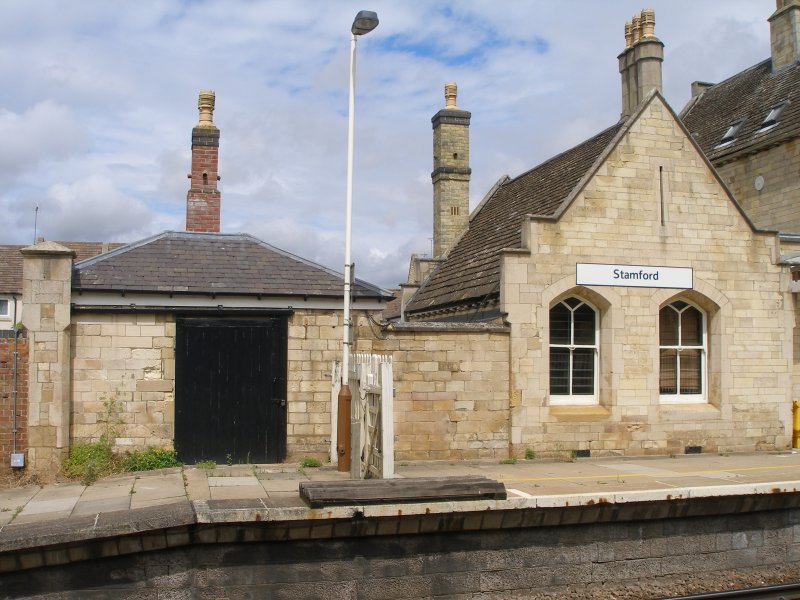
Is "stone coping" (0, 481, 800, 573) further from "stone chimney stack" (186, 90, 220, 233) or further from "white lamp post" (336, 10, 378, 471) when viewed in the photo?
"stone chimney stack" (186, 90, 220, 233)

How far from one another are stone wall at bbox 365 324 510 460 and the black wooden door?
1.75 meters

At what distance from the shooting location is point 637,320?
1438 cm

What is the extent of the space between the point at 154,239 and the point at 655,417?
31.2 ft

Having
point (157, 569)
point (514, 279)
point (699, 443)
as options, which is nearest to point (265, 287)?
point (514, 279)

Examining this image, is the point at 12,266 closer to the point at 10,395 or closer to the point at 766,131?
the point at 10,395

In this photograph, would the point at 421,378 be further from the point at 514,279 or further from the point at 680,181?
the point at 680,181

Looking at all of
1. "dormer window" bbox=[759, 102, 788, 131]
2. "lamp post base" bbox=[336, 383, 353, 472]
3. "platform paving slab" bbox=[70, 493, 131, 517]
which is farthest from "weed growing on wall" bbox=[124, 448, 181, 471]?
"dormer window" bbox=[759, 102, 788, 131]

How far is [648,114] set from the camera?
48.5ft

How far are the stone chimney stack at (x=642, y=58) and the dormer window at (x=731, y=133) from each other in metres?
6.46

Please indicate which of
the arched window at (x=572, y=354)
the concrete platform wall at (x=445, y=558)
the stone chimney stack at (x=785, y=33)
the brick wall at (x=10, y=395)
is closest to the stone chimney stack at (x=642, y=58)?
the arched window at (x=572, y=354)

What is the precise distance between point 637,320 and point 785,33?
14.1 metres

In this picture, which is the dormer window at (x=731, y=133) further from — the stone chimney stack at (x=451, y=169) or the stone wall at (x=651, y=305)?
the stone wall at (x=651, y=305)

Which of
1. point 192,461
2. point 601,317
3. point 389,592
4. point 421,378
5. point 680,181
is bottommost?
point 389,592

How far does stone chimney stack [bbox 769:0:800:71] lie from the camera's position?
23031 mm
